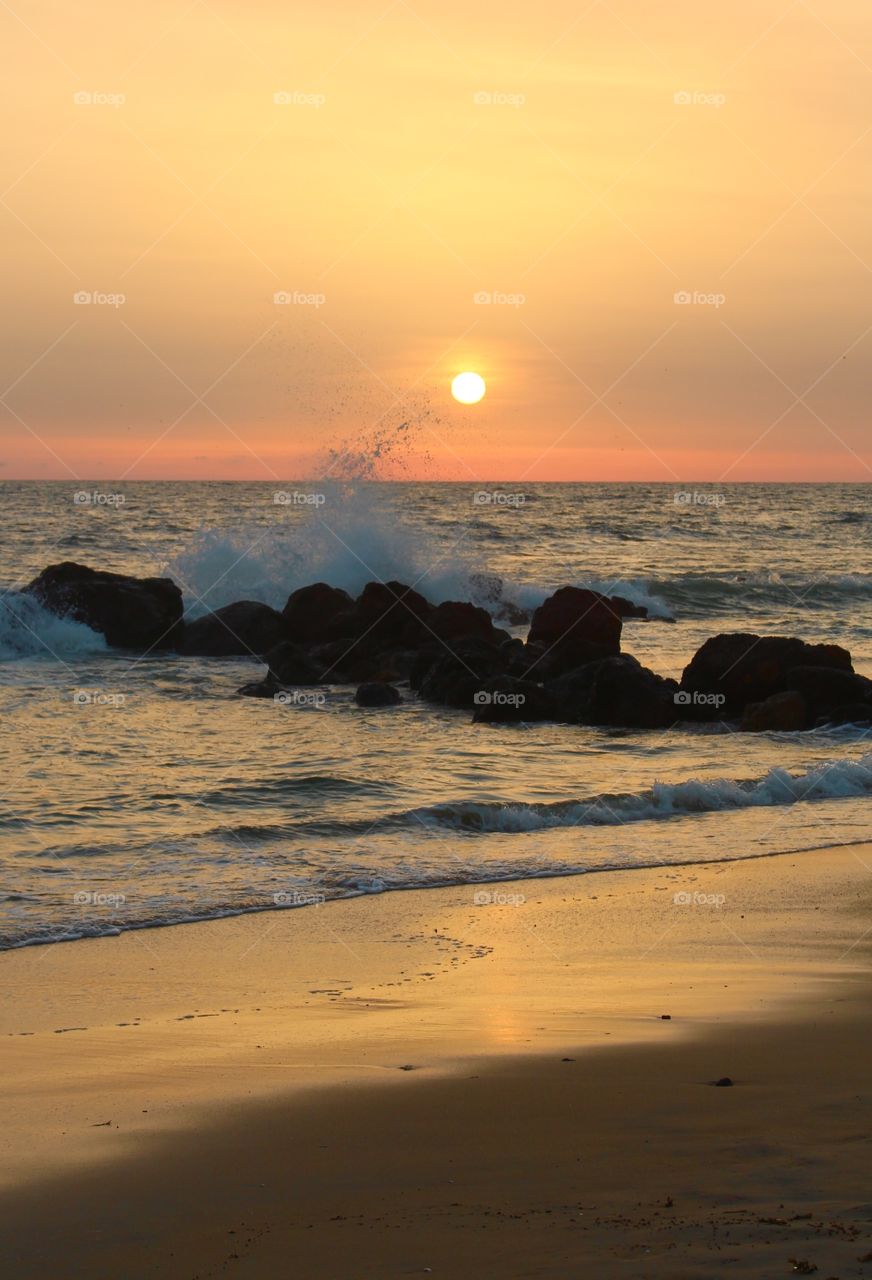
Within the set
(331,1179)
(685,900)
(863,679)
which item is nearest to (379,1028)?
(331,1179)

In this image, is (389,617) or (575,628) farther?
(389,617)

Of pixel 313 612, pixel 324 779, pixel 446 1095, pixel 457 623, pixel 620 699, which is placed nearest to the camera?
pixel 446 1095

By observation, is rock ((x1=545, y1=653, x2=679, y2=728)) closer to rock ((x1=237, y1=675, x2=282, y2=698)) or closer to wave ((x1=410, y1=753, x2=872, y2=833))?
wave ((x1=410, y1=753, x2=872, y2=833))

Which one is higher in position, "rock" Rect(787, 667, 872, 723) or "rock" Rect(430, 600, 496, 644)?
"rock" Rect(430, 600, 496, 644)

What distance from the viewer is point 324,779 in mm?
13391

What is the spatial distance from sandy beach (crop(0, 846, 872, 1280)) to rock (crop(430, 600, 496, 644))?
12.9m

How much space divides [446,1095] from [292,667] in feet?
49.7

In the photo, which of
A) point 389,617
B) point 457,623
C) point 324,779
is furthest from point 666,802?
point 389,617

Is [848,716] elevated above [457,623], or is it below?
below

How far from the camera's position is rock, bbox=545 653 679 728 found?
56.9 ft

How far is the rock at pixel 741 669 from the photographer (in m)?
17.8

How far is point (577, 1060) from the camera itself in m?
5.75

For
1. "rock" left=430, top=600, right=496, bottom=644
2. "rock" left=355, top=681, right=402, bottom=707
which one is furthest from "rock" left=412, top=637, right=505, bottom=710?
"rock" left=430, top=600, right=496, bottom=644

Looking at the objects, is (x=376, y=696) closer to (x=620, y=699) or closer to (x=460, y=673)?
(x=460, y=673)
